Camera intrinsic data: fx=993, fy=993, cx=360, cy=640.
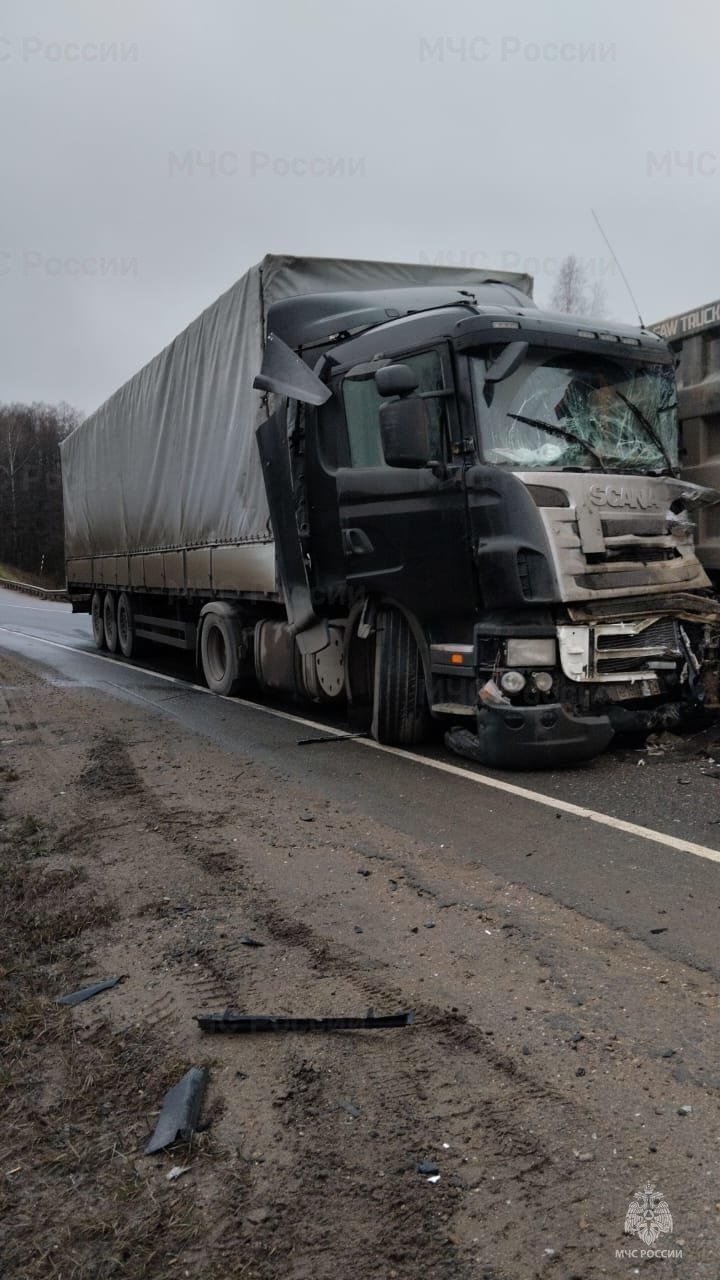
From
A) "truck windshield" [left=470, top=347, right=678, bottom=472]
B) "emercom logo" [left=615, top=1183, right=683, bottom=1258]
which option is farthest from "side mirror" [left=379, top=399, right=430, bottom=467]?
"emercom logo" [left=615, top=1183, right=683, bottom=1258]

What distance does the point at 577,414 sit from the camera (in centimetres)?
694

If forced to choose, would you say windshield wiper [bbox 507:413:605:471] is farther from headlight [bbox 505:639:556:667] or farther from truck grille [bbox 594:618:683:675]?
headlight [bbox 505:639:556:667]

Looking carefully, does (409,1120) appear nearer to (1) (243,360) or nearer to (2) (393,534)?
(2) (393,534)

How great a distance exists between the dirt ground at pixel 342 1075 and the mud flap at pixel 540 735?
154 cm

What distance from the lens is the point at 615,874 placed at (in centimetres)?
470

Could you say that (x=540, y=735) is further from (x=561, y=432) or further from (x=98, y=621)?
→ (x=98, y=621)

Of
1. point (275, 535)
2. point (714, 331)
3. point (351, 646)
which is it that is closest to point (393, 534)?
point (351, 646)

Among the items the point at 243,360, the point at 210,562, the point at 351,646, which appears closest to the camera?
the point at 351,646

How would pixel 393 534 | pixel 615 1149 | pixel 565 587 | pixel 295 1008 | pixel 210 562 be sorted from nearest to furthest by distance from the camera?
pixel 615 1149 < pixel 295 1008 < pixel 565 587 < pixel 393 534 < pixel 210 562

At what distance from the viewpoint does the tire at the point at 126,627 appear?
1612cm

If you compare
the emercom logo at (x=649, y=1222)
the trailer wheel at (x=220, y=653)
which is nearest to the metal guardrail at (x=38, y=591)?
the trailer wheel at (x=220, y=653)

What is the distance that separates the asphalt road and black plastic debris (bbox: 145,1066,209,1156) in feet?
6.02

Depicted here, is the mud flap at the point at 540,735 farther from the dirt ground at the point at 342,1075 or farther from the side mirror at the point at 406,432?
the side mirror at the point at 406,432

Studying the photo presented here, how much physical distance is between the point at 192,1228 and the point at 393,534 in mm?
5522
